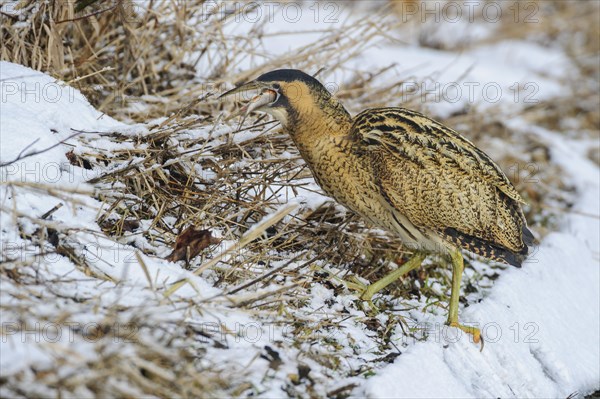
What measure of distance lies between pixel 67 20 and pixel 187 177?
3.01 feet

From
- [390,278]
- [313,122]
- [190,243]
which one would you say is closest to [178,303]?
[190,243]

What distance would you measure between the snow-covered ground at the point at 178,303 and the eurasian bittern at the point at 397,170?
270 mm

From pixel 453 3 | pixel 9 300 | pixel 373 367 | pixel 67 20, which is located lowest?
pixel 373 367

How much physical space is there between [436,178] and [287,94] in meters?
0.68

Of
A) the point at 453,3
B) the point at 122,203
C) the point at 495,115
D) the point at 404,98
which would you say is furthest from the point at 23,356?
the point at 453,3

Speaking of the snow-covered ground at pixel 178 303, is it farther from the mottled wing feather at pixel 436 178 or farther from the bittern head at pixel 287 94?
the bittern head at pixel 287 94

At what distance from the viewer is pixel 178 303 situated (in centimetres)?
293

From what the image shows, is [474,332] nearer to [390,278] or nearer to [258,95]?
[390,278]

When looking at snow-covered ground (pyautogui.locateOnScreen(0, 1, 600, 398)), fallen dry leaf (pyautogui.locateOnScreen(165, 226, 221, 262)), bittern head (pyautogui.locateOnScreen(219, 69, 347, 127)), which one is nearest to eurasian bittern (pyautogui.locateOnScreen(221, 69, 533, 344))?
bittern head (pyautogui.locateOnScreen(219, 69, 347, 127))

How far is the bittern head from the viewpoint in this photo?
339 centimetres

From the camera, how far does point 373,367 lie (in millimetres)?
3090

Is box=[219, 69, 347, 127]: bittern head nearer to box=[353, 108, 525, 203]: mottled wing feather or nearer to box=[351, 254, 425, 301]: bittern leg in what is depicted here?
box=[353, 108, 525, 203]: mottled wing feather

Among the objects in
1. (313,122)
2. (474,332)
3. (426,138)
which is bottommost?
(474,332)

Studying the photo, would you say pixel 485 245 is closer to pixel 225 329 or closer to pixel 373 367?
pixel 373 367
